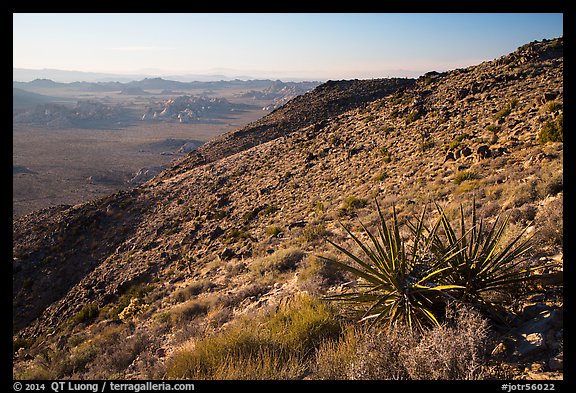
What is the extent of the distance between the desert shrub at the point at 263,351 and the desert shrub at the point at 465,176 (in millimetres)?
8678

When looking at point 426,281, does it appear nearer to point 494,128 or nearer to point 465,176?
point 465,176

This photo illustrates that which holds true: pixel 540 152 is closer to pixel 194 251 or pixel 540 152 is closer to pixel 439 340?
pixel 439 340

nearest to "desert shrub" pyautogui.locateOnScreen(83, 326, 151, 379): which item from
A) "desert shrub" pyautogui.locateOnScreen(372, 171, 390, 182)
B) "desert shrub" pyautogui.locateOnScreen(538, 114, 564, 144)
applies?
"desert shrub" pyautogui.locateOnScreen(372, 171, 390, 182)

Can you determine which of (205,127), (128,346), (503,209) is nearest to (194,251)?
(128,346)

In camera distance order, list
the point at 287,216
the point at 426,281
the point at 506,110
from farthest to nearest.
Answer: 1. the point at 506,110
2. the point at 287,216
3. the point at 426,281

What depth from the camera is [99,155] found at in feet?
275

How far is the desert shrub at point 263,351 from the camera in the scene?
370 centimetres

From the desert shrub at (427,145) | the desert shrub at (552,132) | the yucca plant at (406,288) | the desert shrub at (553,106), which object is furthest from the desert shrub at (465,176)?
the yucca plant at (406,288)

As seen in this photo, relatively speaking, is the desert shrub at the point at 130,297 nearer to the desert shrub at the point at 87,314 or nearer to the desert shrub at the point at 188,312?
the desert shrub at the point at 87,314

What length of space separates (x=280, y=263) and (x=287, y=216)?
5.83 m

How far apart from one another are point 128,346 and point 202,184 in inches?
730

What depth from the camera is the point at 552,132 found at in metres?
11.5

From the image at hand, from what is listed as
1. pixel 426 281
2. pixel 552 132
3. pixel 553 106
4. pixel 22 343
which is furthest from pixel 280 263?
pixel 553 106
